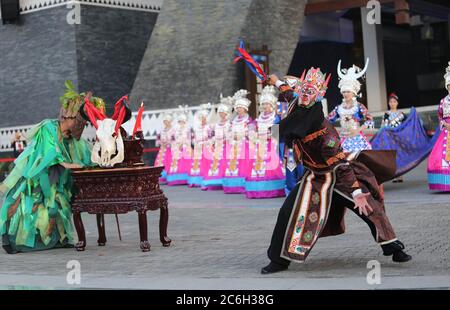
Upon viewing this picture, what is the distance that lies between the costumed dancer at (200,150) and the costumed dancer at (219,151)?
29 cm

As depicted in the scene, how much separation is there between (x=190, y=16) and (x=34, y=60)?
17.4 ft

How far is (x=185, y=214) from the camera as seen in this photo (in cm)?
1306

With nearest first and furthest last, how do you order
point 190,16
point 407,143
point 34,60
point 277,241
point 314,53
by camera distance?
point 277,241, point 407,143, point 190,16, point 34,60, point 314,53

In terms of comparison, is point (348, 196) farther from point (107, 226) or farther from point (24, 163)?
point (107, 226)

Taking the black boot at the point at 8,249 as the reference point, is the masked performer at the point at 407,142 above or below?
above

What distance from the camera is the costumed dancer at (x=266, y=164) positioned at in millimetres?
14617

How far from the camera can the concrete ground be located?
22.5 ft

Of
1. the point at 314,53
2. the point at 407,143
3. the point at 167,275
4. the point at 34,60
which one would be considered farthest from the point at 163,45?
the point at 167,275

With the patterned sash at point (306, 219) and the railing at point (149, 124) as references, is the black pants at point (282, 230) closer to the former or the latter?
the patterned sash at point (306, 219)

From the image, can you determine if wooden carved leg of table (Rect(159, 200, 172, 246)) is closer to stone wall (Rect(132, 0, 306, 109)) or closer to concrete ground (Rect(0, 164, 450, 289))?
concrete ground (Rect(0, 164, 450, 289))

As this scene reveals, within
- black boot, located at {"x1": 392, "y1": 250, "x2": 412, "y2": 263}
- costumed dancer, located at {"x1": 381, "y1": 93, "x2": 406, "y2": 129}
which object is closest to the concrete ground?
black boot, located at {"x1": 392, "y1": 250, "x2": 412, "y2": 263}

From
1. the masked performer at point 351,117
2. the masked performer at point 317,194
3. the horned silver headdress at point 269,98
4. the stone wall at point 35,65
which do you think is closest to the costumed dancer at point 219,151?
the horned silver headdress at point 269,98

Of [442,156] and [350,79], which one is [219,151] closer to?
[350,79]

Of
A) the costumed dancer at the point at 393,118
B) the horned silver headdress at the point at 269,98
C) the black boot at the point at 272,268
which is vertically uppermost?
Result: the horned silver headdress at the point at 269,98
